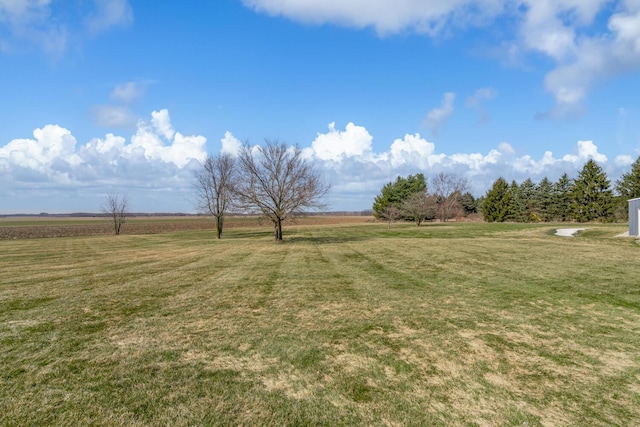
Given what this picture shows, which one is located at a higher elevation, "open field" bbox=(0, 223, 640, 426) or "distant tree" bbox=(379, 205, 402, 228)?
"distant tree" bbox=(379, 205, 402, 228)

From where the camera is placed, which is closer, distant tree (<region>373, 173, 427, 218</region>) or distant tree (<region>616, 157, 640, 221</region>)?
distant tree (<region>616, 157, 640, 221</region>)

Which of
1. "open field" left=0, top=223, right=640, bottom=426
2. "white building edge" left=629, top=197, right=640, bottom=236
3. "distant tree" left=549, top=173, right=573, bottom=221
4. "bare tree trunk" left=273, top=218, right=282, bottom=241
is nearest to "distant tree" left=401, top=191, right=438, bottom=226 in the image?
"distant tree" left=549, top=173, right=573, bottom=221

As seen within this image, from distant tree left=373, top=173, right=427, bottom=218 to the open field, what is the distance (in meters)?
60.0

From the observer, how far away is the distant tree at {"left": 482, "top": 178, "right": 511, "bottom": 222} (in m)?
63.2

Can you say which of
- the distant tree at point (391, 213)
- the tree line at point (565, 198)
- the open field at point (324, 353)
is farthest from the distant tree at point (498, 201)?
the open field at point (324, 353)

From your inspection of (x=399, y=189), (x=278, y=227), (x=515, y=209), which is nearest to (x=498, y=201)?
(x=515, y=209)

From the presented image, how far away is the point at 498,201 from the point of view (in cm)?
6406

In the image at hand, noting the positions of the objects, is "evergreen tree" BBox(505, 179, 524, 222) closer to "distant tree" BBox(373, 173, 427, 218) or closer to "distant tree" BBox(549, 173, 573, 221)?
"distant tree" BBox(549, 173, 573, 221)

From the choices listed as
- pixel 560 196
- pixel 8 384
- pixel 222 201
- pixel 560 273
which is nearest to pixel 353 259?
pixel 560 273

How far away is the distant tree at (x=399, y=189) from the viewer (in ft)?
225

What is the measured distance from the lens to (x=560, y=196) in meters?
60.7

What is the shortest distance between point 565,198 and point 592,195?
6.45 m

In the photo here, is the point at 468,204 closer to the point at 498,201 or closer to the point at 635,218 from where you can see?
the point at 498,201

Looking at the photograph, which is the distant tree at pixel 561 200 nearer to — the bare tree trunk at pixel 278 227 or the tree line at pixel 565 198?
the tree line at pixel 565 198
